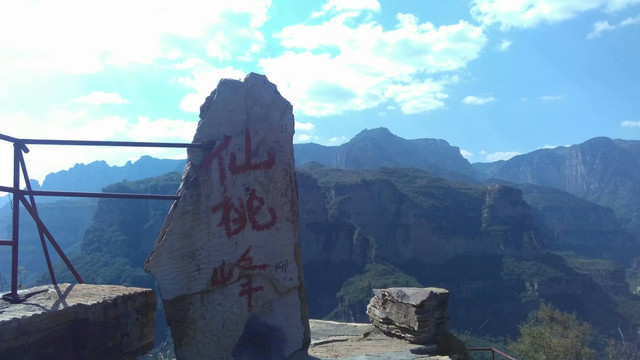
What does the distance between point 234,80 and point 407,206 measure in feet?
253

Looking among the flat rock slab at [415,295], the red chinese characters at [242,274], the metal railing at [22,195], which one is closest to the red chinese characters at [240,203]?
the red chinese characters at [242,274]

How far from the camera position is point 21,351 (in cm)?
348

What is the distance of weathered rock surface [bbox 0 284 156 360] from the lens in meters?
3.51

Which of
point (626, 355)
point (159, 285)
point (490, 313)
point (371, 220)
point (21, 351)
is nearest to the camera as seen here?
point (21, 351)

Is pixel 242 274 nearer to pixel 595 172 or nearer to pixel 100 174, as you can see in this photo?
pixel 100 174

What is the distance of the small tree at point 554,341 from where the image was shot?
67.7 feet

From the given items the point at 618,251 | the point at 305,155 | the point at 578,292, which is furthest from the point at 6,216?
the point at 618,251

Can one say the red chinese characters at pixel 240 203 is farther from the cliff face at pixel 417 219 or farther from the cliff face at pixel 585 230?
the cliff face at pixel 585 230

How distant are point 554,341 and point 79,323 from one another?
21.0 metres

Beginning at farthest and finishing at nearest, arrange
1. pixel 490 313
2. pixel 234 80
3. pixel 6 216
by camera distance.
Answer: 1. pixel 6 216
2. pixel 490 313
3. pixel 234 80

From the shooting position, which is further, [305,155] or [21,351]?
[305,155]

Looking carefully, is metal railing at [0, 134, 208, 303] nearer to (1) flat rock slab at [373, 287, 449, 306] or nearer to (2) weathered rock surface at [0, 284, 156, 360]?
(2) weathered rock surface at [0, 284, 156, 360]

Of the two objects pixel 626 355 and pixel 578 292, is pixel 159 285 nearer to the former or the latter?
pixel 626 355

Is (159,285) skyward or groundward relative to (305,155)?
groundward
